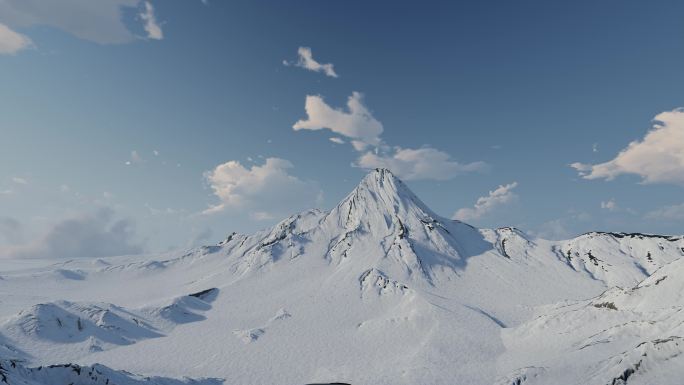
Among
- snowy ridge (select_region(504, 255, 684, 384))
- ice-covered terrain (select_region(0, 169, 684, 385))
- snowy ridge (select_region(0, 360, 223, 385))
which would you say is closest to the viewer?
snowy ridge (select_region(0, 360, 223, 385))

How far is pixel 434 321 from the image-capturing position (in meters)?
106

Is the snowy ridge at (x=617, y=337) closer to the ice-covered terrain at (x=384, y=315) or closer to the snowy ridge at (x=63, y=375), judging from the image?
the ice-covered terrain at (x=384, y=315)

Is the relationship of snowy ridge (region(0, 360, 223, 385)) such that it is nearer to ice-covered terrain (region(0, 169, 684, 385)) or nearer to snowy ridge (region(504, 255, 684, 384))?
ice-covered terrain (region(0, 169, 684, 385))

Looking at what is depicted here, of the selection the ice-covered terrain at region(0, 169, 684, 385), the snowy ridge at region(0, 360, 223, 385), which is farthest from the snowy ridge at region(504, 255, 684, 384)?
the snowy ridge at region(0, 360, 223, 385)

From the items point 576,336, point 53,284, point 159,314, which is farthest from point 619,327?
point 53,284

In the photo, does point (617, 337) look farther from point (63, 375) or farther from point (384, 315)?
point (63, 375)

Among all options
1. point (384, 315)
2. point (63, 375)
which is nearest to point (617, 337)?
point (384, 315)

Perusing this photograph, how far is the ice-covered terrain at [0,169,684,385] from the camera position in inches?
2623

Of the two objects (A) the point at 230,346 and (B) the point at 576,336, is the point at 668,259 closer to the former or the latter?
(B) the point at 576,336

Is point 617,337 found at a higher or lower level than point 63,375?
higher

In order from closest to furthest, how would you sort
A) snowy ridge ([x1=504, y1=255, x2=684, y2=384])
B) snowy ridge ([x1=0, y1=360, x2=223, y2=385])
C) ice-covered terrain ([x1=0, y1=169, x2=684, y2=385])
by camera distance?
snowy ridge ([x1=0, y1=360, x2=223, y2=385]) → snowy ridge ([x1=504, y1=255, x2=684, y2=384]) → ice-covered terrain ([x1=0, y1=169, x2=684, y2=385])

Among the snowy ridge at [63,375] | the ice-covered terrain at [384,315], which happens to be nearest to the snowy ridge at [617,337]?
the ice-covered terrain at [384,315]

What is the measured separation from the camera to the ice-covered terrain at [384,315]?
66.6 m

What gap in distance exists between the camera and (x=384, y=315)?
121 m
